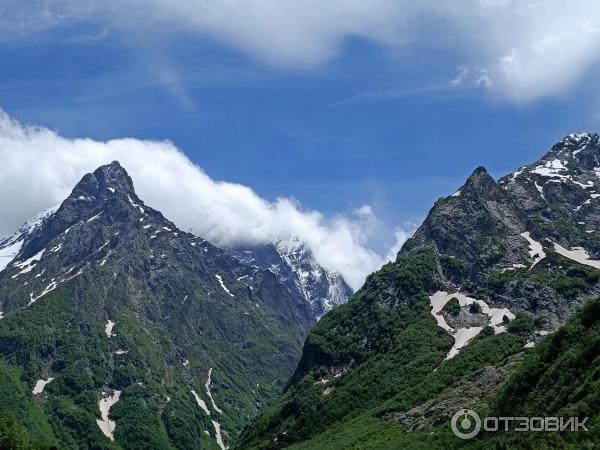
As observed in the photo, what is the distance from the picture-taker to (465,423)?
152625mm

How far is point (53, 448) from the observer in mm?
173000

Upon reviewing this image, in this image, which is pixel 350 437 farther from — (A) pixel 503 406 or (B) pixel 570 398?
(B) pixel 570 398

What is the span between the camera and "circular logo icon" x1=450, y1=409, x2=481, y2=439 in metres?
143

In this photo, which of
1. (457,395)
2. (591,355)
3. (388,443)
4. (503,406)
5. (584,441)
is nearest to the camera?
(584,441)

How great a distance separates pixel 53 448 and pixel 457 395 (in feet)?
368

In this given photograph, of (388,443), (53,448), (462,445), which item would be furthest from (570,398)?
(53,448)

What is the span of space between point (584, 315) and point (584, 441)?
5131 cm

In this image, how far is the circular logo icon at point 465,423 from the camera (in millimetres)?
142750

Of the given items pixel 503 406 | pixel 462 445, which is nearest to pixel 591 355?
pixel 503 406

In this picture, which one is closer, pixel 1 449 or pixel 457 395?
pixel 1 449

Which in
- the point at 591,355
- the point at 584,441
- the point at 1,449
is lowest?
the point at 584,441

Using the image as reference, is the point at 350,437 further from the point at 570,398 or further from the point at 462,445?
the point at 570,398

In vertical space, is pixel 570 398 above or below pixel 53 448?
below

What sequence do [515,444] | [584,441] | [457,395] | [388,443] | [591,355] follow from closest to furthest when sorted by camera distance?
1. [584,441]
2. [515,444]
3. [591,355]
4. [388,443]
5. [457,395]
